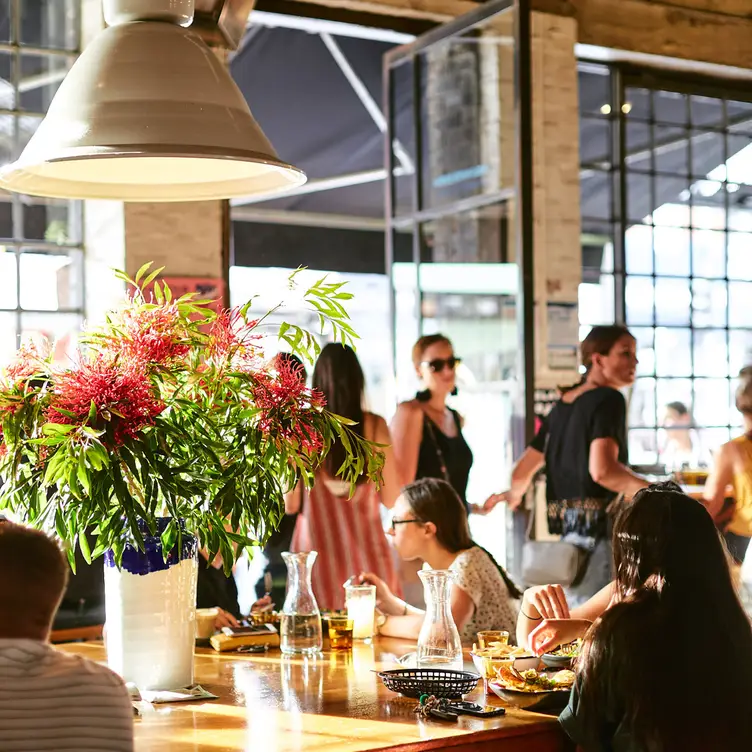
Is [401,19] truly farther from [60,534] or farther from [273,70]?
[60,534]

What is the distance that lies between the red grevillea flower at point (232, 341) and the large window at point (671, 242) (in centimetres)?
485

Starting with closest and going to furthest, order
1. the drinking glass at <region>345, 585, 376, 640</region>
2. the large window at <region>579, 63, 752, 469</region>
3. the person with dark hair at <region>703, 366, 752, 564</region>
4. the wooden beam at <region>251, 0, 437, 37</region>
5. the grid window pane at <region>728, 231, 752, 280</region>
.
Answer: the drinking glass at <region>345, 585, 376, 640</region> < the person with dark hair at <region>703, 366, 752, 564</region> < the wooden beam at <region>251, 0, 437, 37</region> < the large window at <region>579, 63, 752, 469</region> < the grid window pane at <region>728, 231, 752, 280</region>

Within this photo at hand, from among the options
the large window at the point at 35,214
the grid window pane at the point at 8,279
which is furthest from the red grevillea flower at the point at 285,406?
the grid window pane at the point at 8,279

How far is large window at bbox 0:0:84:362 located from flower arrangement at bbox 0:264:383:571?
9.74 ft

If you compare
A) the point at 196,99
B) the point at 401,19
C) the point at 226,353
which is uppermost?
the point at 401,19

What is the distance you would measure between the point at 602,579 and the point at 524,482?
3.24ft

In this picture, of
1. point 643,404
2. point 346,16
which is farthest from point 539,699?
point 643,404

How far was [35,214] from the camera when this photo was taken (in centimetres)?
542

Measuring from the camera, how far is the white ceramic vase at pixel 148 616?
2.46 metres

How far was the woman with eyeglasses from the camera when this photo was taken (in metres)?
4.99

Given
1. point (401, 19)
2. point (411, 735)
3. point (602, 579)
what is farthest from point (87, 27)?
point (411, 735)

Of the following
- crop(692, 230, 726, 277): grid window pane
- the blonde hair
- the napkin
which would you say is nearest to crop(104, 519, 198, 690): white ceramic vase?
the napkin

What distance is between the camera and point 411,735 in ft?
6.93

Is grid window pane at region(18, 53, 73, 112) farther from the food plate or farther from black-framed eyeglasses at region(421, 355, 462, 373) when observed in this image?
the food plate
